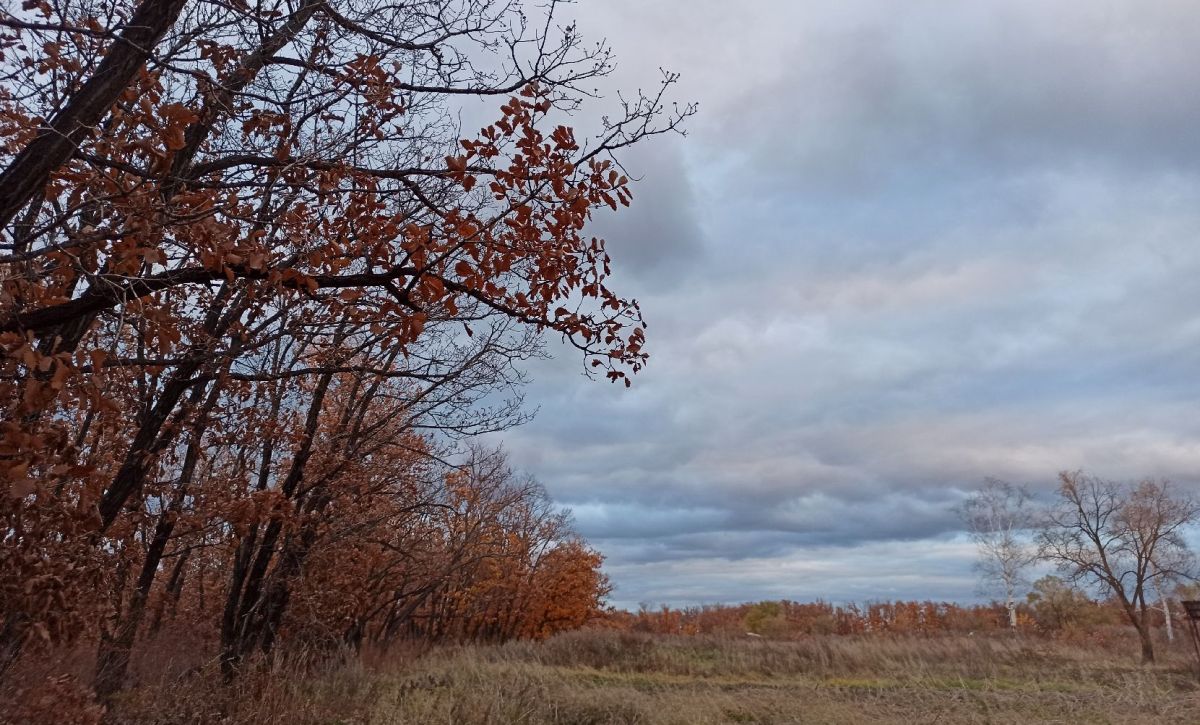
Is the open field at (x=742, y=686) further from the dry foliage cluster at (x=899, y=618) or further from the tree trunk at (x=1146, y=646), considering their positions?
the dry foliage cluster at (x=899, y=618)

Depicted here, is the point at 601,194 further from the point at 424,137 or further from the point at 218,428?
the point at 218,428

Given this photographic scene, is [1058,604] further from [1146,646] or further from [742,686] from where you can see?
[742,686]

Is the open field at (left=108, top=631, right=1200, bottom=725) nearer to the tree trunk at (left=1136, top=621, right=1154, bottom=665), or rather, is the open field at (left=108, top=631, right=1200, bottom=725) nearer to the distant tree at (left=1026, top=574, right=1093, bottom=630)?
the tree trunk at (left=1136, top=621, right=1154, bottom=665)

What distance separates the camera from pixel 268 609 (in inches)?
531

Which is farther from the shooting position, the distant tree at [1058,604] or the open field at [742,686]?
the distant tree at [1058,604]

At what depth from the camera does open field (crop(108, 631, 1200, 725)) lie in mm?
11883

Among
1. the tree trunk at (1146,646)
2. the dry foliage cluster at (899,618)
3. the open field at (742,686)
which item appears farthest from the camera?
Answer: the dry foliage cluster at (899,618)

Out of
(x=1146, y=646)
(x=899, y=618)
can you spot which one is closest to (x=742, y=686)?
(x=1146, y=646)

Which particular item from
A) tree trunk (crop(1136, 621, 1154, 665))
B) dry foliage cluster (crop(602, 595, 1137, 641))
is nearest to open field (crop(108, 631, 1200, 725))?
tree trunk (crop(1136, 621, 1154, 665))

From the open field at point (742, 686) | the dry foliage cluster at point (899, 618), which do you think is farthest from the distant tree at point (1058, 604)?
the open field at point (742, 686)

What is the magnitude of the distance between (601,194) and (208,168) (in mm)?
2683

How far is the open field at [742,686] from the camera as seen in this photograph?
11.9m

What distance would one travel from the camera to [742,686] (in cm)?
1995

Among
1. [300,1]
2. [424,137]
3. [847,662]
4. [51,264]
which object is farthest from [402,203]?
[847,662]
